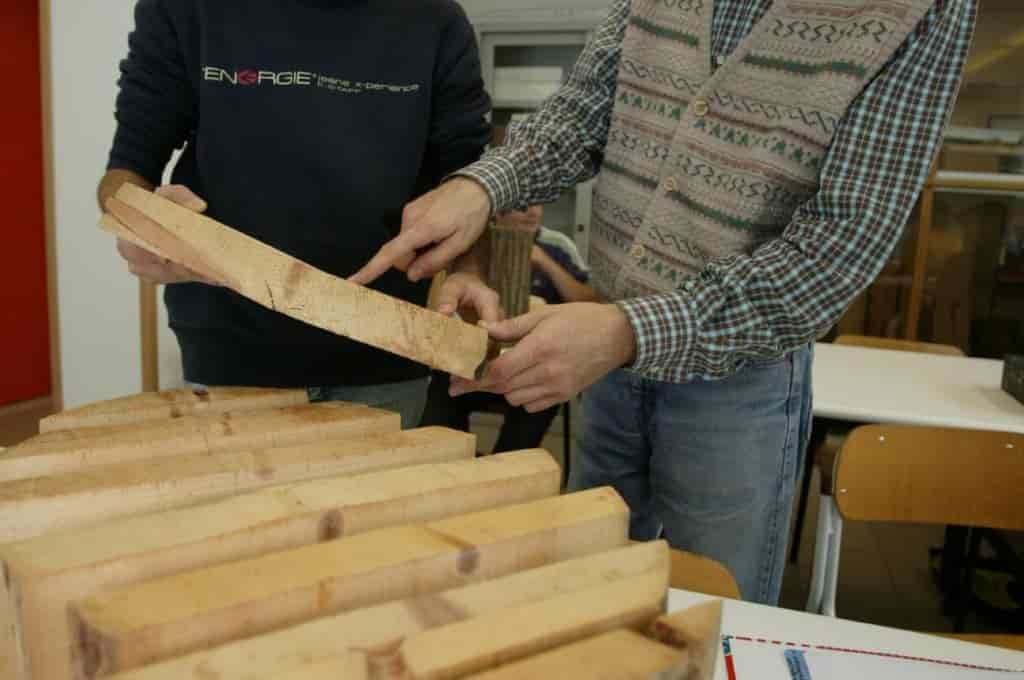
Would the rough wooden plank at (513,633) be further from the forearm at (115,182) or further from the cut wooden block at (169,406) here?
the forearm at (115,182)

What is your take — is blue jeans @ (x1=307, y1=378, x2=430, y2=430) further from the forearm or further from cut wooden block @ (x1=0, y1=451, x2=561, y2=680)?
cut wooden block @ (x1=0, y1=451, x2=561, y2=680)

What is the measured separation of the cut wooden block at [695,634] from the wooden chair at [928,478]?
113cm

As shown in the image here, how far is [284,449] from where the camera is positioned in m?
0.66

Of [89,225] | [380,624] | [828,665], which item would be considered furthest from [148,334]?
[380,624]

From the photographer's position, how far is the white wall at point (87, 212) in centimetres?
301

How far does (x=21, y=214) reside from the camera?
4066 millimetres

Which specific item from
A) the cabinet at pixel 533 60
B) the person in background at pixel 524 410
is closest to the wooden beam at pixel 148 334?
the person in background at pixel 524 410

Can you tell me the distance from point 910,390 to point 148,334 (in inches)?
109

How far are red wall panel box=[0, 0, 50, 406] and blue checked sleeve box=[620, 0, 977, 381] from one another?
4.09m

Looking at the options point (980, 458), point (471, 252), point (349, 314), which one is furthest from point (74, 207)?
point (980, 458)

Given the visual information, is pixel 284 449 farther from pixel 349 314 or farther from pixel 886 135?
pixel 886 135

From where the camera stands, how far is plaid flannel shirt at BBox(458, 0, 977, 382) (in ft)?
3.02

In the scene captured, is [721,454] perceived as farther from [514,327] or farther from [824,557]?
[824,557]

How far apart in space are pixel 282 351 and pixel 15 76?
12.0 feet
